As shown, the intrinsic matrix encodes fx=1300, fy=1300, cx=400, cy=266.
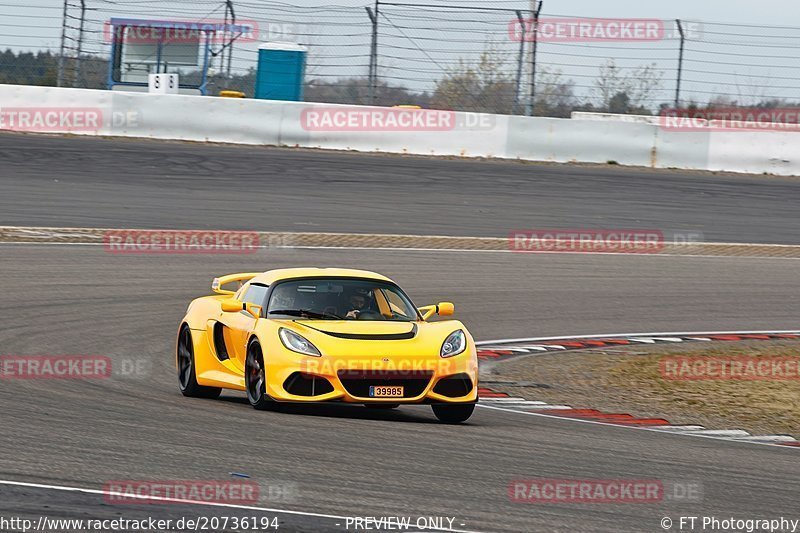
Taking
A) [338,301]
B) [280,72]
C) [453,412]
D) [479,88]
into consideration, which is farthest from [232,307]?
[280,72]

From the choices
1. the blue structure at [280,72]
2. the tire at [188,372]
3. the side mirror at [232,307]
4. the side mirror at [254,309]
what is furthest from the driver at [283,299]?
the blue structure at [280,72]

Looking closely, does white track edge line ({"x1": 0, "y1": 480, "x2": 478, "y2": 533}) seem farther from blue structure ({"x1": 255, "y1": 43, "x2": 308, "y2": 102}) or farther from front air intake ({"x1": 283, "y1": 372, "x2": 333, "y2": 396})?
blue structure ({"x1": 255, "y1": 43, "x2": 308, "y2": 102})

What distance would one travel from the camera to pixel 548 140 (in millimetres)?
26062

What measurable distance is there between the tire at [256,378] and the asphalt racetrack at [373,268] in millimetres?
198

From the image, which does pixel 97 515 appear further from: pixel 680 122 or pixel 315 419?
pixel 680 122

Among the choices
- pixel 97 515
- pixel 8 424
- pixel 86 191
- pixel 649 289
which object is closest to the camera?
pixel 97 515

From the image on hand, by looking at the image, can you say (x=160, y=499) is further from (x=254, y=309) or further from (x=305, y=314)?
(x=254, y=309)

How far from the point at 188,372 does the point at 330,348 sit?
6.32 ft

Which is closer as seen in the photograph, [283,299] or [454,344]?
[454,344]

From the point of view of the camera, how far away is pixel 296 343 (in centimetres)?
872

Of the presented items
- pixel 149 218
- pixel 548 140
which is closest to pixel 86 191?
pixel 149 218

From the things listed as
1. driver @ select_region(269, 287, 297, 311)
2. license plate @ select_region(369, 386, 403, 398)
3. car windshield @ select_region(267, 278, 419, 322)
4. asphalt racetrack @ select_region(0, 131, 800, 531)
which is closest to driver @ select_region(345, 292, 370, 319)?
car windshield @ select_region(267, 278, 419, 322)

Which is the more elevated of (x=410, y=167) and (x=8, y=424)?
(x=410, y=167)

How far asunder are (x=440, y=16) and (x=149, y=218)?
28.2ft
